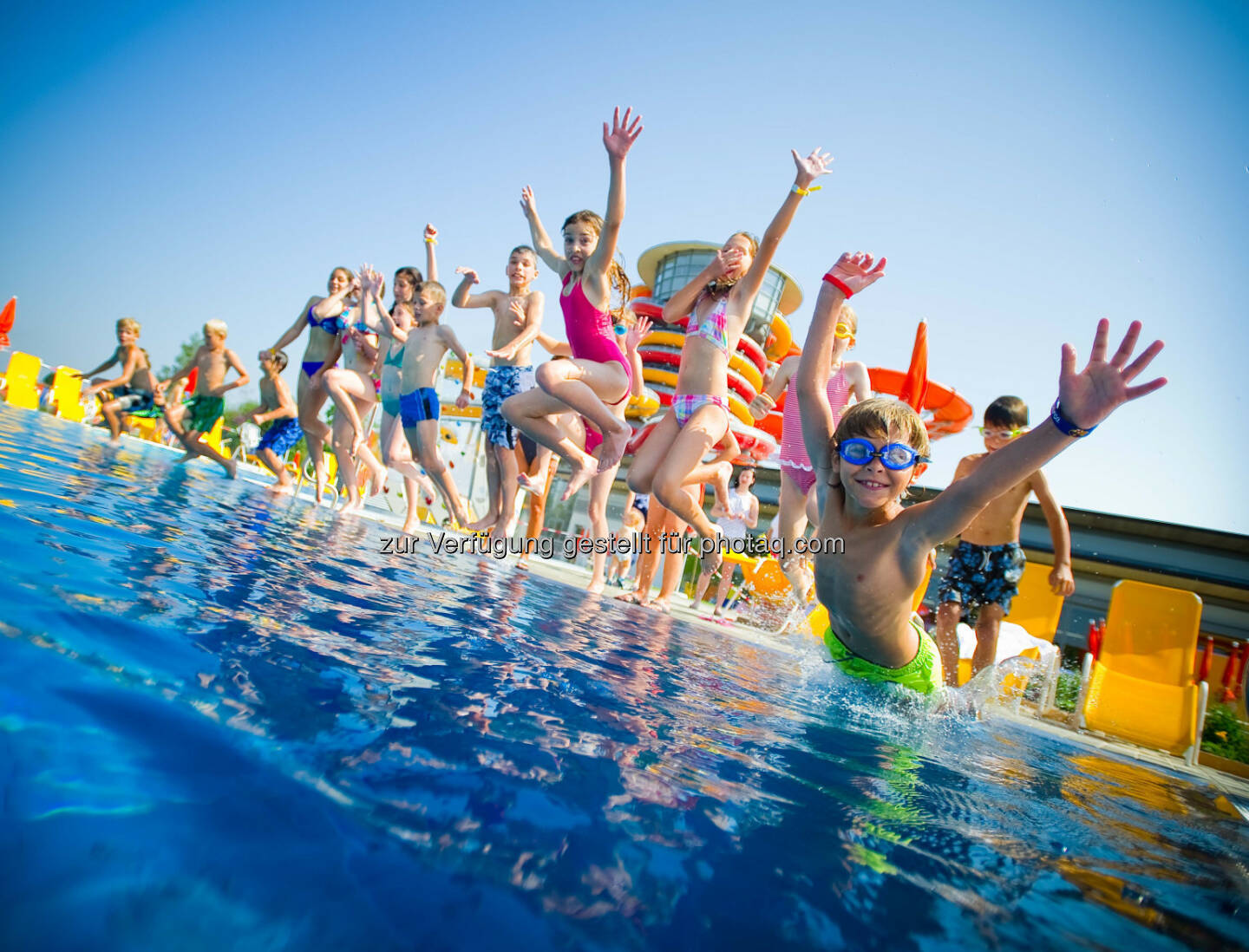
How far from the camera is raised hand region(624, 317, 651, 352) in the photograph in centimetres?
583

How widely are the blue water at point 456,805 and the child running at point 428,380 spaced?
13.0 ft

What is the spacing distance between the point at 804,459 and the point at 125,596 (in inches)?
169

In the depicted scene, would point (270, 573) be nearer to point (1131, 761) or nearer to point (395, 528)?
point (1131, 761)

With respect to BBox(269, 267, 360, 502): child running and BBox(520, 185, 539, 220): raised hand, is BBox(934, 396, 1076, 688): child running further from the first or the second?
BBox(269, 267, 360, 502): child running

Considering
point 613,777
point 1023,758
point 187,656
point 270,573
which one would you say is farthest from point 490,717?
point 1023,758

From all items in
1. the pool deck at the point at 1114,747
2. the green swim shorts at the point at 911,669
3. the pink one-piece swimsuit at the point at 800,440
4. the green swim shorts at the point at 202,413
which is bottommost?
the pool deck at the point at 1114,747

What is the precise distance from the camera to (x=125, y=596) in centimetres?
171

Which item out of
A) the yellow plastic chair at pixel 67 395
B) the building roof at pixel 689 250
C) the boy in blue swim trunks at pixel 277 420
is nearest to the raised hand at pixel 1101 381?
the boy in blue swim trunks at pixel 277 420

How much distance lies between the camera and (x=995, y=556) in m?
4.63

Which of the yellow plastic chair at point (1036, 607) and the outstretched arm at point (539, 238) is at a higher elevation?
the outstretched arm at point (539, 238)

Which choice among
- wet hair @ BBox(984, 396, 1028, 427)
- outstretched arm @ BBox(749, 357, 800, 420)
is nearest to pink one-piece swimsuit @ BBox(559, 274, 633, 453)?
outstretched arm @ BBox(749, 357, 800, 420)

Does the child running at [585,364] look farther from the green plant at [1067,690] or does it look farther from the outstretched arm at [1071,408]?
the green plant at [1067,690]

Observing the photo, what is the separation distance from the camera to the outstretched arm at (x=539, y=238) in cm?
543

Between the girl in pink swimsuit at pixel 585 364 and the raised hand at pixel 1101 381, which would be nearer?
the raised hand at pixel 1101 381
